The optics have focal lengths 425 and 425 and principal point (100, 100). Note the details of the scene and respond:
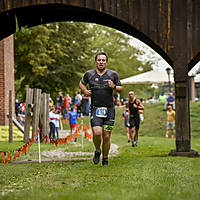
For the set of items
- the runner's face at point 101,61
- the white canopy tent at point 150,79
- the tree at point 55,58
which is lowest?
the runner's face at point 101,61

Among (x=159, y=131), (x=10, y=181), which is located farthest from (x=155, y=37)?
(x=159, y=131)

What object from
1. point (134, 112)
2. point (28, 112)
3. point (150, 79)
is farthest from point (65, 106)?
point (134, 112)

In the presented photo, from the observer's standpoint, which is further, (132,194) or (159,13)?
(159,13)

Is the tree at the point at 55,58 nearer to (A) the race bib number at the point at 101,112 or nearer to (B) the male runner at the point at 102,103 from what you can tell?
(B) the male runner at the point at 102,103

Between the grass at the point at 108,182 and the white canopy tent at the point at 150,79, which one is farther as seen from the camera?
the white canopy tent at the point at 150,79

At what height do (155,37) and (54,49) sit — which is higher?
(54,49)

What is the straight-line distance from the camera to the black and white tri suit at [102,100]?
768 centimetres

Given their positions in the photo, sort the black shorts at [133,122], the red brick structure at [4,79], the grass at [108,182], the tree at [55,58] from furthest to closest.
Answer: the tree at [55,58] < the red brick structure at [4,79] < the black shorts at [133,122] < the grass at [108,182]

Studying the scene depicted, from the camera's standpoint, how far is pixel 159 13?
31.2ft

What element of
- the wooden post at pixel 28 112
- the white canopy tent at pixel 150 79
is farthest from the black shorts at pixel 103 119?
the white canopy tent at pixel 150 79

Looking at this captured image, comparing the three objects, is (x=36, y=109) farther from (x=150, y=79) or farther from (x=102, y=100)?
(x=150, y=79)

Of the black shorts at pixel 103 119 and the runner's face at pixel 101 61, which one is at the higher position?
the runner's face at pixel 101 61

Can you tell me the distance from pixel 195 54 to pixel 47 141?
27.9 ft

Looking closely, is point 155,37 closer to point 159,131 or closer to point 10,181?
point 10,181
